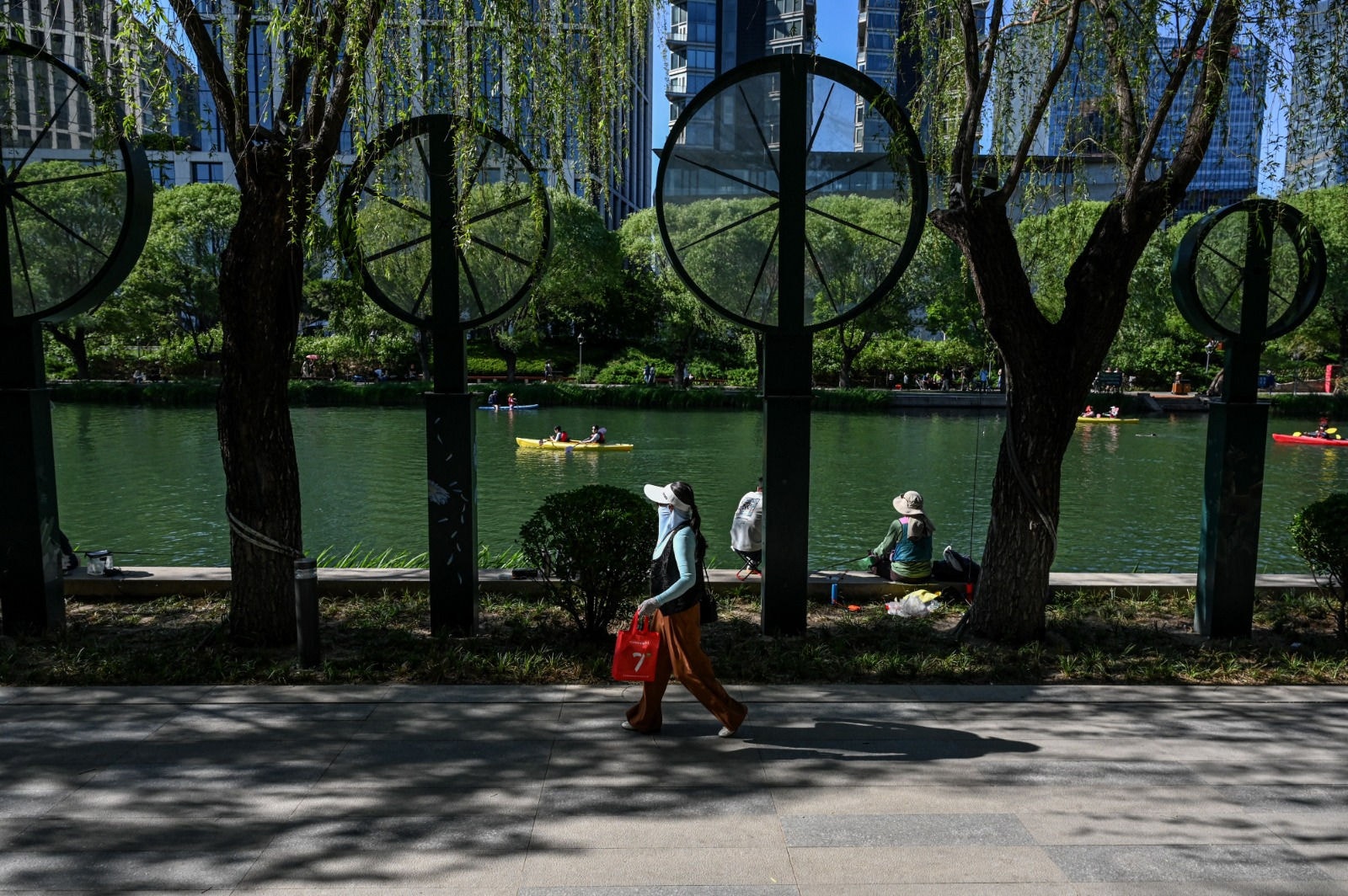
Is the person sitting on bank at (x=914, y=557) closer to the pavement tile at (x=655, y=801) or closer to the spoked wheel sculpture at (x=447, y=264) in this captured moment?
the spoked wheel sculpture at (x=447, y=264)

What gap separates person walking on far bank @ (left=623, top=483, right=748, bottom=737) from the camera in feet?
19.7

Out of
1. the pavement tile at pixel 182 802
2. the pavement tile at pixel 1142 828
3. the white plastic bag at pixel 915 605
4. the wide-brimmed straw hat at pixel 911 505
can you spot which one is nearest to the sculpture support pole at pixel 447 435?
the pavement tile at pixel 182 802

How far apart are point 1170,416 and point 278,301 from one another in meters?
42.2

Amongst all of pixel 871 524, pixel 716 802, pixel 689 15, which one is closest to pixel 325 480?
pixel 871 524

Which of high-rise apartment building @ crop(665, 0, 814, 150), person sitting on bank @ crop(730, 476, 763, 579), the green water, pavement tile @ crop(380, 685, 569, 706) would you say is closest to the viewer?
pavement tile @ crop(380, 685, 569, 706)

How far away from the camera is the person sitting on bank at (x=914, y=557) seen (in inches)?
388

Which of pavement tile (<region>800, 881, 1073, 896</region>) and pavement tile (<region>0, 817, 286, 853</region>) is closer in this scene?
pavement tile (<region>800, 881, 1073, 896</region>)

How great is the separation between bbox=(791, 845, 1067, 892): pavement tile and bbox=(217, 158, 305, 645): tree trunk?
16.5 ft

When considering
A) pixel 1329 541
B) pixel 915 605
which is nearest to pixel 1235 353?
pixel 1329 541

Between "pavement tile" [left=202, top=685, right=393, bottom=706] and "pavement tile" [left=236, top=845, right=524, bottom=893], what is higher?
"pavement tile" [left=236, top=845, right=524, bottom=893]

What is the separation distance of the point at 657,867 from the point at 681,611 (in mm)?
1700

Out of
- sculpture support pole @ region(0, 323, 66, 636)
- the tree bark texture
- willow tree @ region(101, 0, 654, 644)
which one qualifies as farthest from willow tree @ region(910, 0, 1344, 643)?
sculpture support pole @ region(0, 323, 66, 636)

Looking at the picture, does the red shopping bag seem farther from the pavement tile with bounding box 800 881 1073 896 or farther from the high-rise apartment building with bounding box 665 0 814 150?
the high-rise apartment building with bounding box 665 0 814 150

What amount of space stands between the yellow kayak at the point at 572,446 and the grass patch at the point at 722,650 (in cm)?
1883
